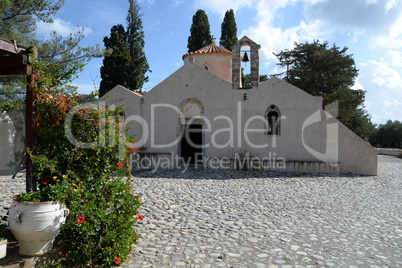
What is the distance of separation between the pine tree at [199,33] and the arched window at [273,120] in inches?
629

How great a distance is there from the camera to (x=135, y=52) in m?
27.6

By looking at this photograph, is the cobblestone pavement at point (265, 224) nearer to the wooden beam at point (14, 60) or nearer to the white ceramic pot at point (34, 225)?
the white ceramic pot at point (34, 225)

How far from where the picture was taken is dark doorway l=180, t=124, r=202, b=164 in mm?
16156

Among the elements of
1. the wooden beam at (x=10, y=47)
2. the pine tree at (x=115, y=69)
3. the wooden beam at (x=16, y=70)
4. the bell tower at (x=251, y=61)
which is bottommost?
the wooden beam at (x=16, y=70)

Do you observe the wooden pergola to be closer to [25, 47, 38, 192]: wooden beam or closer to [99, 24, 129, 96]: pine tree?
[25, 47, 38, 192]: wooden beam

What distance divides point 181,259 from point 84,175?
2.06m

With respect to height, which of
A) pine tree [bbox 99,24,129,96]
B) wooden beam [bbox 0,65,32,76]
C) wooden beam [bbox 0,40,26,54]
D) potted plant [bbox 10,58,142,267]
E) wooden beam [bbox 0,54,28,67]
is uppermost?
pine tree [bbox 99,24,129,96]

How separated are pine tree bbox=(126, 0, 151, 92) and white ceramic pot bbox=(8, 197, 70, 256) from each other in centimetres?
2389

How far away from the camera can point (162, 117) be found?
52.7 ft

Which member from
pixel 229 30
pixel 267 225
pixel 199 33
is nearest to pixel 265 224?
pixel 267 225

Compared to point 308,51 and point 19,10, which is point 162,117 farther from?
point 308,51

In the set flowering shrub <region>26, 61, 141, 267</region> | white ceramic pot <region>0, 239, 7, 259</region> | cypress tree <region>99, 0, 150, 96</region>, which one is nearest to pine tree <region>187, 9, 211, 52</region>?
cypress tree <region>99, 0, 150, 96</region>

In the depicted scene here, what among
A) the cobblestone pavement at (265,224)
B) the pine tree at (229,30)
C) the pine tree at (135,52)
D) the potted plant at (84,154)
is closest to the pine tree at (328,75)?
the pine tree at (229,30)

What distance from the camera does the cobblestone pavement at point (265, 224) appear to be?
4.73 metres
